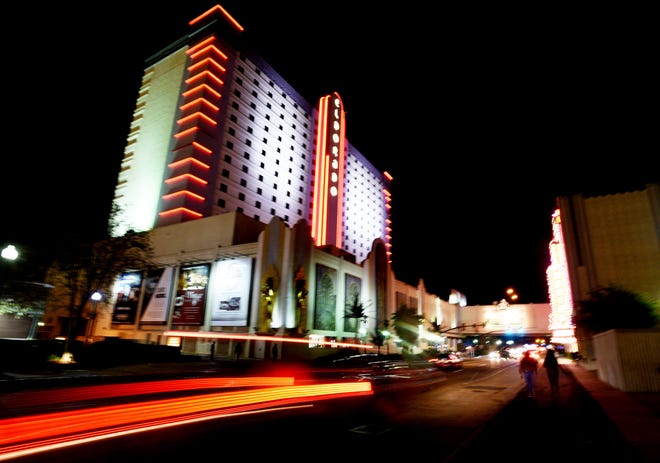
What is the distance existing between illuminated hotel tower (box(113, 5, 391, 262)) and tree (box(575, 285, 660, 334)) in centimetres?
3603

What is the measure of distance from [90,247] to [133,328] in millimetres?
24036

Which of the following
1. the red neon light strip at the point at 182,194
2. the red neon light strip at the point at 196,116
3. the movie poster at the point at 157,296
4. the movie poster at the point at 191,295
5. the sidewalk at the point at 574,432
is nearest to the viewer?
the sidewalk at the point at 574,432

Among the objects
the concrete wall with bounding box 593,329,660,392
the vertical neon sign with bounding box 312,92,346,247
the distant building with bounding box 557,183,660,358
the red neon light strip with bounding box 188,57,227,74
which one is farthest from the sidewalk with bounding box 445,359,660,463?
the red neon light strip with bounding box 188,57,227,74

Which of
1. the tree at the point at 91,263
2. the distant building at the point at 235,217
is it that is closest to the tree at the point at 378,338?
the distant building at the point at 235,217

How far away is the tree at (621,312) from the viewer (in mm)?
31719

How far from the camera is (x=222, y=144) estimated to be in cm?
6125

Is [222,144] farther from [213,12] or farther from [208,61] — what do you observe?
[213,12]

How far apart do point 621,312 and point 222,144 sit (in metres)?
55.3

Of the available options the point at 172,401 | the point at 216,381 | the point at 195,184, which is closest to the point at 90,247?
the point at 216,381

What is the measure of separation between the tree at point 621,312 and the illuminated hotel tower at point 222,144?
118 feet

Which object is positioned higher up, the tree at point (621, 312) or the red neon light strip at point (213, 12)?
the red neon light strip at point (213, 12)

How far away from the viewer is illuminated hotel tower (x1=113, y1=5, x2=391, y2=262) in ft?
190

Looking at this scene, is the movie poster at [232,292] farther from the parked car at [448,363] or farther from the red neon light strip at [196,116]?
the red neon light strip at [196,116]

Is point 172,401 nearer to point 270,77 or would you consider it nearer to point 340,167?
point 340,167
